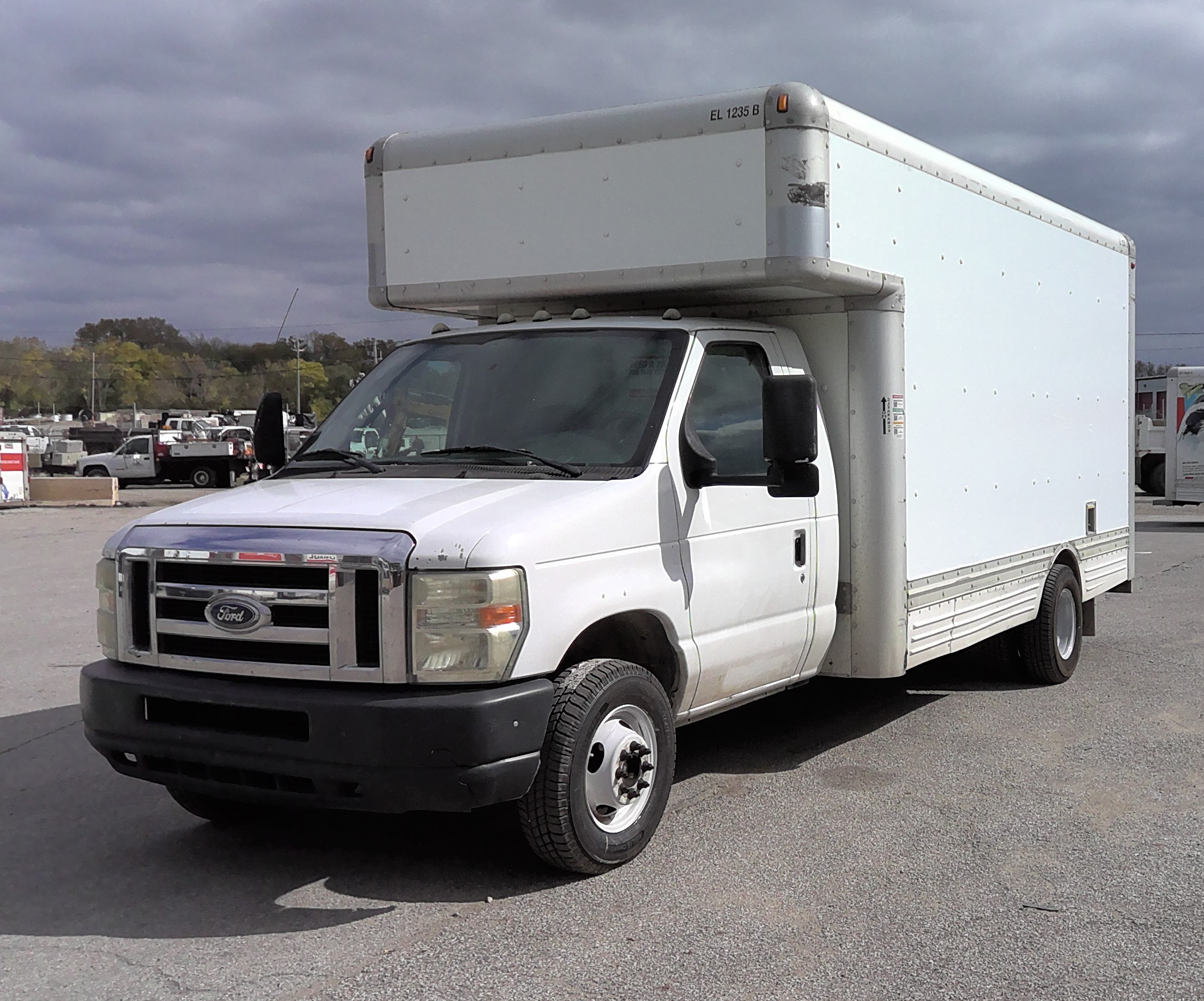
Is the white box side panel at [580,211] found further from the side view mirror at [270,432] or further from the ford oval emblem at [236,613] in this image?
the ford oval emblem at [236,613]

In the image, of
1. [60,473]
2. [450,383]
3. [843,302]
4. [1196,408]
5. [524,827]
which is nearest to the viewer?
[524,827]

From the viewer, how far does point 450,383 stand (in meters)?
6.06

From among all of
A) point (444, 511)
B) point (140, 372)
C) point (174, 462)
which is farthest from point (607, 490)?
point (140, 372)

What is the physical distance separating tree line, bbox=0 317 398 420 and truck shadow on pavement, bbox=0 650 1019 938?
131 meters

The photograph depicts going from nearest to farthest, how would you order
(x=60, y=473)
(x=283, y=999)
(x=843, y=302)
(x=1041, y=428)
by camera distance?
(x=283, y=999) → (x=843, y=302) → (x=1041, y=428) → (x=60, y=473)

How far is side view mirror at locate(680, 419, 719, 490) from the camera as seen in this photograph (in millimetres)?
5477

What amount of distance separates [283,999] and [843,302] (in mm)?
4138

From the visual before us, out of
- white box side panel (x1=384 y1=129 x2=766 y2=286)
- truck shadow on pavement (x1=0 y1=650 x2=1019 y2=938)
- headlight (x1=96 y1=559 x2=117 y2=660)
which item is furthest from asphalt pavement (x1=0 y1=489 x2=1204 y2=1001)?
white box side panel (x1=384 y1=129 x2=766 y2=286)

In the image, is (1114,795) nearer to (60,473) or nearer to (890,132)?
(890,132)

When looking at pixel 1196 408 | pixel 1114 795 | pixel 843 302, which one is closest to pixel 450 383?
pixel 843 302

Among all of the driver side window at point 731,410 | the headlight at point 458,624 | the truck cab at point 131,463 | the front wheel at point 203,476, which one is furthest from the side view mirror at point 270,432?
the truck cab at point 131,463

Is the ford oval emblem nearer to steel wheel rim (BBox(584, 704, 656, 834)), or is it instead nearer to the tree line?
steel wheel rim (BBox(584, 704, 656, 834))

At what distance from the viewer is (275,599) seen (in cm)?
464

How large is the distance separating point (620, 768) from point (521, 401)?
1660 mm
